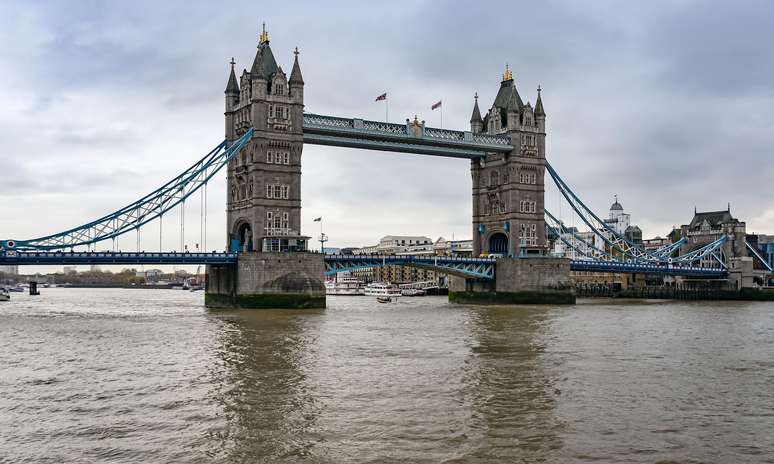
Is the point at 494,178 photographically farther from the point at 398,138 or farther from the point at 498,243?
the point at 398,138

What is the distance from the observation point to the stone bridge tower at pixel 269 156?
227ft

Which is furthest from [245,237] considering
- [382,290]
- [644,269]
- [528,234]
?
[382,290]

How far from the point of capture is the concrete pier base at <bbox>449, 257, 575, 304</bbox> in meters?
81.6

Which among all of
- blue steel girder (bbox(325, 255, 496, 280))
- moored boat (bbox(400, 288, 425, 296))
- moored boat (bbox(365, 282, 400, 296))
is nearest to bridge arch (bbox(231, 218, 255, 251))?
blue steel girder (bbox(325, 255, 496, 280))

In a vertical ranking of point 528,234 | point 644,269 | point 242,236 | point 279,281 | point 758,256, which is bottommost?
point 279,281

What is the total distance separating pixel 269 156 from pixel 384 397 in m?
48.9

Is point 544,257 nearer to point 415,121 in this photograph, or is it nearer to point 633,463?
point 415,121

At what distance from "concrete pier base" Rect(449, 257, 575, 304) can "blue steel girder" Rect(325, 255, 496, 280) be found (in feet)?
5.70

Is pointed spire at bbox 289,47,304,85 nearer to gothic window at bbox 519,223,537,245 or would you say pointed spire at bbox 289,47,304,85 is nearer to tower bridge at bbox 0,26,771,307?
tower bridge at bbox 0,26,771,307

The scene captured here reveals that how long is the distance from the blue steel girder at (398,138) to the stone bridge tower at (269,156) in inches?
103

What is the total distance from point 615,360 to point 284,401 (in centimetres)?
1523

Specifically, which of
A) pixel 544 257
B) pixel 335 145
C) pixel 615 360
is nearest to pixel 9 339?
pixel 615 360

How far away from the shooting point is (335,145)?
247 ft

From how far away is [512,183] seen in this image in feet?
281
